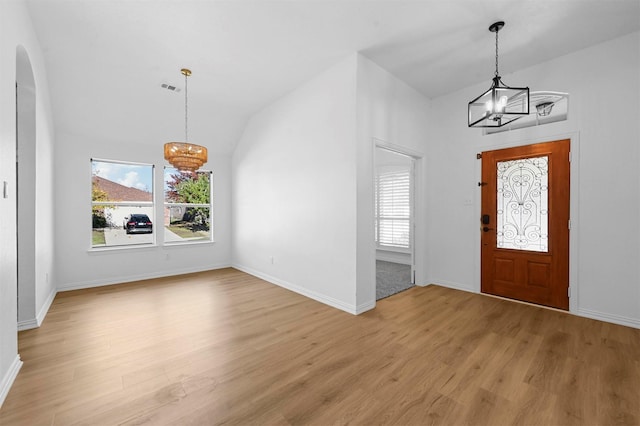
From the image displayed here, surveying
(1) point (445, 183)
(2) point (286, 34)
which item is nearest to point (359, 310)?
(1) point (445, 183)

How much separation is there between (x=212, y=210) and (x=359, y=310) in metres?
4.09

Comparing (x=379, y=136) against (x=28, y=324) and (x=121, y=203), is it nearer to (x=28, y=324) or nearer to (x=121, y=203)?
(x=28, y=324)

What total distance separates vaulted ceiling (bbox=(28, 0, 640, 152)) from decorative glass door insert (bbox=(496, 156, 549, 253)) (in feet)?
4.47

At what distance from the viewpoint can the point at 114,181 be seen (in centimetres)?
505

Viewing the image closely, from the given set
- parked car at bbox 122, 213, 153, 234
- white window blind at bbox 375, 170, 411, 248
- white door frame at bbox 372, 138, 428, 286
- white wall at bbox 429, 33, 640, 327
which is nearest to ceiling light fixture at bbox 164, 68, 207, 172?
parked car at bbox 122, 213, 153, 234

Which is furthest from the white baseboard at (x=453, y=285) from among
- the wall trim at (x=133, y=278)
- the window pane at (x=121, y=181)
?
the window pane at (x=121, y=181)

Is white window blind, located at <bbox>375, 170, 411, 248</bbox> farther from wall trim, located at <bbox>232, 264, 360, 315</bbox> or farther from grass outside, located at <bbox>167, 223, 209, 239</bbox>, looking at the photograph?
grass outside, located at <bbox>167, 223, 209, 239</bbox>

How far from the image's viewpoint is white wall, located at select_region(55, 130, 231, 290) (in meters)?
4.50

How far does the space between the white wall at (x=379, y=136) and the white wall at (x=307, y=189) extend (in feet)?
0.44

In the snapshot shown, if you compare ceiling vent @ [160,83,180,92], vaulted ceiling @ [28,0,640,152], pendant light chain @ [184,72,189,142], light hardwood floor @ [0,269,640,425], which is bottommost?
light hardwood floor @ [0,269,640,425]

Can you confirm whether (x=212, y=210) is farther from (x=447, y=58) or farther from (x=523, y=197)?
(x=523, y=197)

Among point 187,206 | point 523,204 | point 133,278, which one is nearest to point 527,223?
point 523,204

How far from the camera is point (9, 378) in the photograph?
1.99 meters

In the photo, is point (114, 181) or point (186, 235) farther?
point (186, 235)
